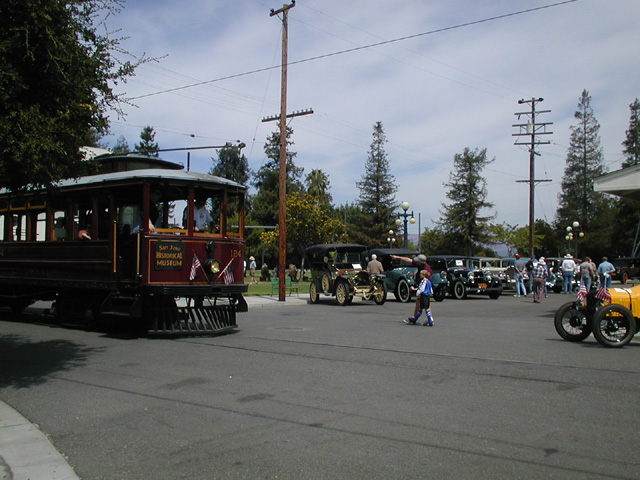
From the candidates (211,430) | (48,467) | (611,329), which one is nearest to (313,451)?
(211,430)

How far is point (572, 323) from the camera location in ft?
35.8

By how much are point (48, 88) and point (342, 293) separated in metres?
14.6

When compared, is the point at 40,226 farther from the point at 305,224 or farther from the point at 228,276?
the point at 305,224

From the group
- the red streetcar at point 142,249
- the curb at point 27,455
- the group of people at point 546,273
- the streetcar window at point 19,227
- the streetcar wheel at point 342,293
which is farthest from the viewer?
the group of people at point 546,273

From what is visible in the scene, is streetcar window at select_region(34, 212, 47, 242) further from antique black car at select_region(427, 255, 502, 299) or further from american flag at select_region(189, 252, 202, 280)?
antique black car at select_region(427, 255, 502, 299)

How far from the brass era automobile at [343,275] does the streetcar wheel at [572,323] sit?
1012 cm

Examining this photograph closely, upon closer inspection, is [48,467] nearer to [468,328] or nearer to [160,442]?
[160,442]

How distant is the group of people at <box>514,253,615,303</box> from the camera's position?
2262 centimetres

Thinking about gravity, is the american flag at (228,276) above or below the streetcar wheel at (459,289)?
above

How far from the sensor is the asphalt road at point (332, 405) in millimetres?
4613

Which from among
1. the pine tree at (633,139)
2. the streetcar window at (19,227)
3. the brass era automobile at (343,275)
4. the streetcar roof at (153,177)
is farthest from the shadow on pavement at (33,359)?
the pine tree at (633,139)

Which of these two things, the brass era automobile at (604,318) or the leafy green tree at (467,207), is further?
the leafy green tree at (467,207)

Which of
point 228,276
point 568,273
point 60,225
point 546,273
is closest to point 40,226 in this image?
point 60,225

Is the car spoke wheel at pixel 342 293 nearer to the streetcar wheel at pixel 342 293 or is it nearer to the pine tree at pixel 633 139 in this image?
the streetcar wheel at pixel 342 293
